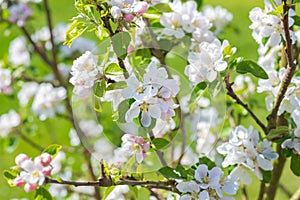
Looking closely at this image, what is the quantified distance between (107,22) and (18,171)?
0.43m

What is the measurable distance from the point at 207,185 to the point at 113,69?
11.5 inches

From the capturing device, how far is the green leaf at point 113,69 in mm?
1116

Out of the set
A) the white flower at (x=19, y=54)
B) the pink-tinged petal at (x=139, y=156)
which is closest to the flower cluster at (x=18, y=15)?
the white flower at (x=19, y=54)

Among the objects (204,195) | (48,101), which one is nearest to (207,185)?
(204,195)

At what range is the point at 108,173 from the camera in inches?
48.1

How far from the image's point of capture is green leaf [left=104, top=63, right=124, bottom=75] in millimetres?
1116

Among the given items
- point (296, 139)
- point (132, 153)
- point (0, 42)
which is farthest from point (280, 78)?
point (0, 42)

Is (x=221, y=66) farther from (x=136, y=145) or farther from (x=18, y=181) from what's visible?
(x=18, y=181)

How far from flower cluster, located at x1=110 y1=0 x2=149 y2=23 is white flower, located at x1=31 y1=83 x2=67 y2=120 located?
132 cm

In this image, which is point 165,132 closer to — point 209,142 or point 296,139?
point 296,139

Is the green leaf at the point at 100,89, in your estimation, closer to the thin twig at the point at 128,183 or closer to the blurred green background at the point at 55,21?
the thin twig at the point at 128,183

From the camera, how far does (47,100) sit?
2.42 m

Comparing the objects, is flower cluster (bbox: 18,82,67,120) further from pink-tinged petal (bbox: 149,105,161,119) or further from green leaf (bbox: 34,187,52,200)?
pink-tinged petal (bbox: 149,105,161,119)

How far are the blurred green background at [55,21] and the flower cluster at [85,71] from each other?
1.38m
